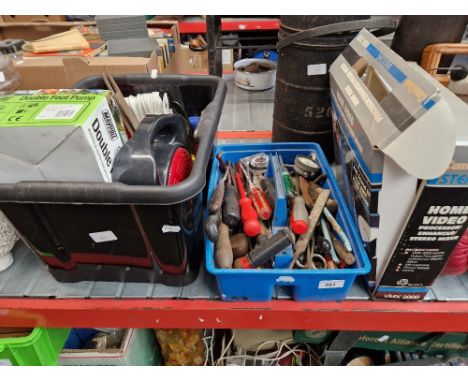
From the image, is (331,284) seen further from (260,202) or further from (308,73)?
(308,73)

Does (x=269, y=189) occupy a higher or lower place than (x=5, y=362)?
higher

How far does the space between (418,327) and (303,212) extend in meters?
0.29

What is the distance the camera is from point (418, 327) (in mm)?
571

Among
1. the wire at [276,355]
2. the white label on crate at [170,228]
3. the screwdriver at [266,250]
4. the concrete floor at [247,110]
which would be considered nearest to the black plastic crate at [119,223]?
the white label on crate at [170,228]

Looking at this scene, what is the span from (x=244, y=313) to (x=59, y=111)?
437mm

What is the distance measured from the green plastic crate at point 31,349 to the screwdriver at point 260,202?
47cm

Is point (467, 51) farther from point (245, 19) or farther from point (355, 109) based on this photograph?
→ point (245, 19)

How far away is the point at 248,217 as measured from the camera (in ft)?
1.84

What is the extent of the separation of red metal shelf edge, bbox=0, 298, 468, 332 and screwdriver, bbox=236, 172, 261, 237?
0.13 m

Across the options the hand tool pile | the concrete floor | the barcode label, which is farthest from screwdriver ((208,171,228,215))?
the barcode label

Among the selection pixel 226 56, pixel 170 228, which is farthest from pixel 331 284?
pixel 226 56

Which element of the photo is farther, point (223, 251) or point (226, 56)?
point (226, 56)

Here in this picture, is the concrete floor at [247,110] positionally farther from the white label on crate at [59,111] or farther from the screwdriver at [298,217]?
the white label on crate at [59,111]

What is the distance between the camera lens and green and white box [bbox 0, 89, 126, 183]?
0.41 meters
